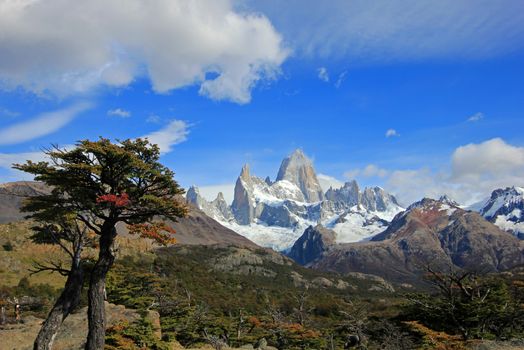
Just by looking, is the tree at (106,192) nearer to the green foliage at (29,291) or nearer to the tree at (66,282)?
the tree at (66,282)

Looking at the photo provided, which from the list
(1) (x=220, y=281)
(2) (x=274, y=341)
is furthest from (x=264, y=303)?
(2) (x=274, y=341)

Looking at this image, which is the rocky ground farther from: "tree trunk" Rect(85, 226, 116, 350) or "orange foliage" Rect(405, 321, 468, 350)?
"orange foliage" Rect(405, 321, 468, 350)

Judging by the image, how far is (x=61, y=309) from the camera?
21.5 meters

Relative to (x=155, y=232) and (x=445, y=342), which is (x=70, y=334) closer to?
(x=155, y=232)

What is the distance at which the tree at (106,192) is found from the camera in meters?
20.1

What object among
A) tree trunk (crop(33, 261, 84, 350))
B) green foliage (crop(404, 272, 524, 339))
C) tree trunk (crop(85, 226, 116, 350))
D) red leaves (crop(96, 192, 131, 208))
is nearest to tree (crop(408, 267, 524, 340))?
green foliage (crop(404, 272, 524, 339))

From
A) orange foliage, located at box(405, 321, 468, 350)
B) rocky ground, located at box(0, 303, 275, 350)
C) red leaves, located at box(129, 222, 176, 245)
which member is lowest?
orange foliage, located at box(405, 321, 468, 350)

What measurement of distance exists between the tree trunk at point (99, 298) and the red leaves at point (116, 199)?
7.07 ft

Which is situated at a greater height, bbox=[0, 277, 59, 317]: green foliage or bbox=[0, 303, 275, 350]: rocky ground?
bbox=[0, 277, 59, 317]: green foliage

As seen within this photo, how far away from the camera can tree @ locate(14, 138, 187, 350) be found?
20.1 meters

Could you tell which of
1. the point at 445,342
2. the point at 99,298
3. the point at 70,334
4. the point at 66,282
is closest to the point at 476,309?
the point at 445,342

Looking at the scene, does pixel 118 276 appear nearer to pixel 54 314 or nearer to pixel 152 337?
pixel 152 337

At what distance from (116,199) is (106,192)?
2.02 m

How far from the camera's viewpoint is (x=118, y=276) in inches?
2350
